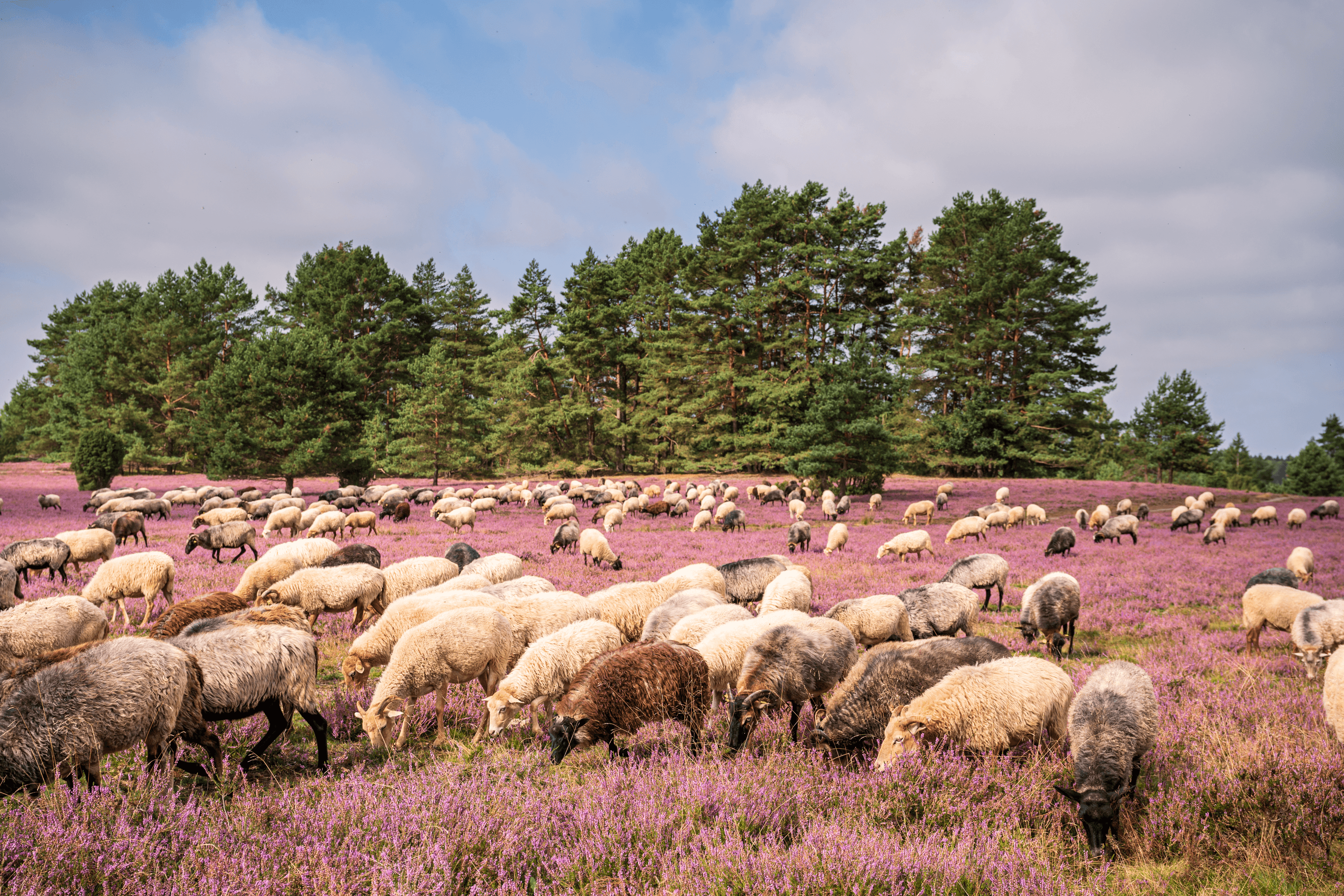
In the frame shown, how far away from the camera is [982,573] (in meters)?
11.5

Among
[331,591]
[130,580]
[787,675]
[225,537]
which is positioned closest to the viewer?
[787,675]

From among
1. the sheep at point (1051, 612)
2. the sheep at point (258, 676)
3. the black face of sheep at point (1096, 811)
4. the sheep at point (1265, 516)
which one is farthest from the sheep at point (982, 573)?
the sheep at point (1265, 516)

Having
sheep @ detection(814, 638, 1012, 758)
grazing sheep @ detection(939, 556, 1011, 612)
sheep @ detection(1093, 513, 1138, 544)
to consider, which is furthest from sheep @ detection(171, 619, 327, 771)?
sheep @ detection(1093, 513, 1138, 544)

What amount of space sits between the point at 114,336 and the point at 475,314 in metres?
33.4

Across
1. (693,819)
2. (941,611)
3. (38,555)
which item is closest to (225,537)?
(38,555)

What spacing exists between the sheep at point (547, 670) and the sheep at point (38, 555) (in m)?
11.4

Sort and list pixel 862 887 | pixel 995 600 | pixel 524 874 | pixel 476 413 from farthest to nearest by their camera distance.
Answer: pixel 476 413, pixel 995 600, pixel 524 874, pixel 862 887

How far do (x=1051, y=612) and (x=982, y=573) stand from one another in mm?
2547

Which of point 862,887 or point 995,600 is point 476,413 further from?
point 862,887

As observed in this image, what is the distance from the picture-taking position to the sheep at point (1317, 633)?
740cm

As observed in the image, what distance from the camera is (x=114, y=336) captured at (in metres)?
56.3

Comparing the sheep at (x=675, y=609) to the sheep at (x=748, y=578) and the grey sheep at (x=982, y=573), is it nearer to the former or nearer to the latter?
the sheep at (x=748, y=578)

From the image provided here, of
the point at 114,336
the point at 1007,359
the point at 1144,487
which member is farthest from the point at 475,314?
the point at 1144,487

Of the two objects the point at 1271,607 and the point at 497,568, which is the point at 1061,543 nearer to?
the point at 1271,607
